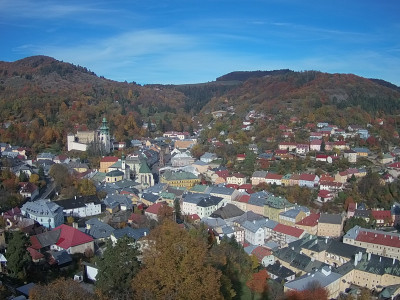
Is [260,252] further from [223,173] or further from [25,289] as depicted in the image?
[223,173]

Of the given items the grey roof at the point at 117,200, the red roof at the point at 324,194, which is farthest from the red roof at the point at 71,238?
the red roof at the point at 324,194

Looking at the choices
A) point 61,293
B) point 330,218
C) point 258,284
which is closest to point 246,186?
point 330,218

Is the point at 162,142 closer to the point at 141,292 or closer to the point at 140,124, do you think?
the point at 140,124

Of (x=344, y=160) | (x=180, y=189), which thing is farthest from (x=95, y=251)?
(x=344, y=160)

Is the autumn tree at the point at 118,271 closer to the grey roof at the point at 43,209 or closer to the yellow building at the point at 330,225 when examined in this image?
the grey roof at the point at 43,209

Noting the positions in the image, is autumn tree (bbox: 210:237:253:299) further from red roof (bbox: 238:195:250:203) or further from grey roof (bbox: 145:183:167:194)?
grey roof (bbox: 145:183:167:194)

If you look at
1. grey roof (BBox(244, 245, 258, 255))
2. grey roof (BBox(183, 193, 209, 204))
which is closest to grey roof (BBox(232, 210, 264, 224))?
grey roof (BBox(244, 245, 258, 255))
